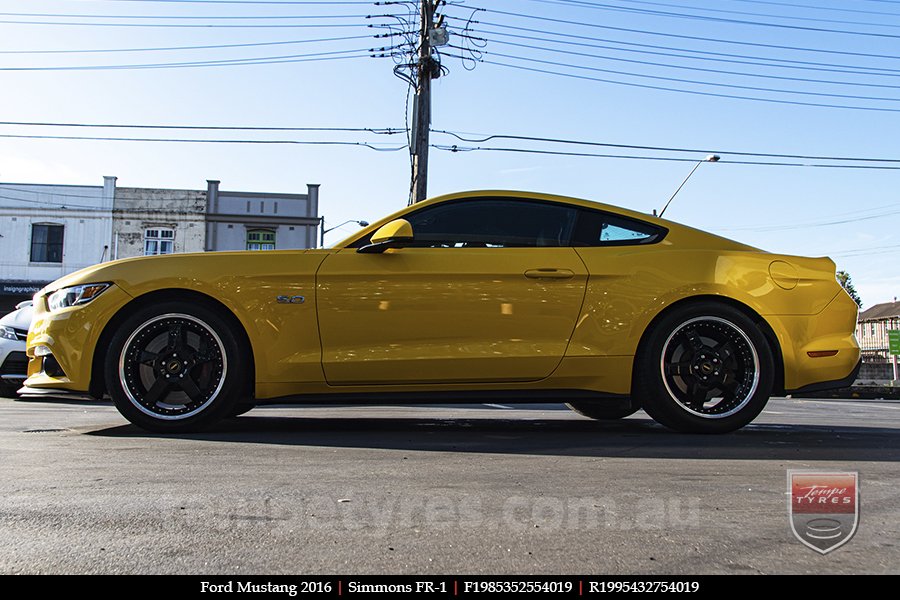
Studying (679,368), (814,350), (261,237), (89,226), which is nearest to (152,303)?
(679,368)

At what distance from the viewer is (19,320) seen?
25.0 feet

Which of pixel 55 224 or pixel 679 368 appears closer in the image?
pixel 679 368

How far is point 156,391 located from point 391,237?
1.54 meters

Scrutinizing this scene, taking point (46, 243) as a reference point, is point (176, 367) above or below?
below

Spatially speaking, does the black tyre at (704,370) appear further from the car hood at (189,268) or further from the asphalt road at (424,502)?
the car hood at (189,268)

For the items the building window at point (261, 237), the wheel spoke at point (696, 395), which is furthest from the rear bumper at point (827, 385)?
the building window at point (261, 237)

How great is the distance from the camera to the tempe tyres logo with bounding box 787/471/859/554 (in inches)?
75.6

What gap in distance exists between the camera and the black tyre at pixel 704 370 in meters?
4.07

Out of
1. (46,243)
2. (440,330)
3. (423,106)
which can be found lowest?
(440,330)

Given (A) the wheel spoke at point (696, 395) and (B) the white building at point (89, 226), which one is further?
(B) the white building at point (89, 226)

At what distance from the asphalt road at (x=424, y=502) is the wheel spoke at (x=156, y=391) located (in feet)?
0.79

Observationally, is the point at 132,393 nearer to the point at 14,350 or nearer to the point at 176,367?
the point at 176,367

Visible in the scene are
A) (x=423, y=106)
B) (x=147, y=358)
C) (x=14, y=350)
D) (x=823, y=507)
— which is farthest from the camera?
(x=423, y=106)

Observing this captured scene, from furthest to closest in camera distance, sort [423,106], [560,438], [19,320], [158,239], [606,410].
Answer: [158,239] < [423,106] < [19,320] < [606,410] < [560,438]
